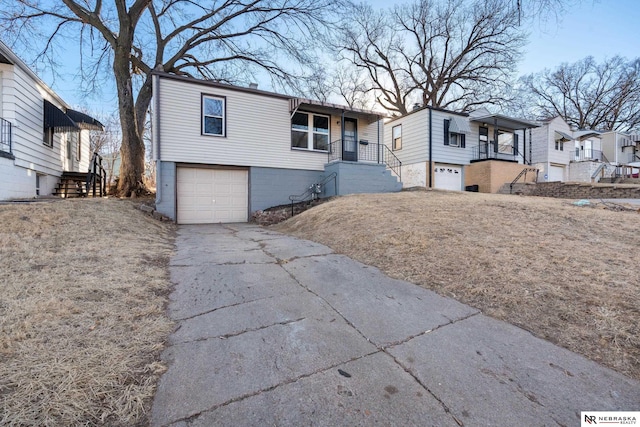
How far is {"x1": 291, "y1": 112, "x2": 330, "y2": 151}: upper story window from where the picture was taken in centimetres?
1202

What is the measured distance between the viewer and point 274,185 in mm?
11492

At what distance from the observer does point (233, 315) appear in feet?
9.07

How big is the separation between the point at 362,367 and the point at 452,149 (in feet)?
53.2

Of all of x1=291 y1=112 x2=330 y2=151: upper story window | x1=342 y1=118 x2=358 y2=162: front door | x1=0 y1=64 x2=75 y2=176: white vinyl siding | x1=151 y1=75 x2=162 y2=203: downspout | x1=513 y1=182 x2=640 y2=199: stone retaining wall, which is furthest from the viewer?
x1=342 y1=118 x2=358 y2=162: front door

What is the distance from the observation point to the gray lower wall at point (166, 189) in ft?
31.7

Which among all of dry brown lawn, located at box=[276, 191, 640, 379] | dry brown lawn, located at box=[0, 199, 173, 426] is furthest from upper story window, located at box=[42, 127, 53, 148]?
dry brown lawn, located at box=[276, 191, 640, 379]

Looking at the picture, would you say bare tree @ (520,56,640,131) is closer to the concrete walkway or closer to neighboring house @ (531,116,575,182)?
neighboring house @ (531,116,575,182)

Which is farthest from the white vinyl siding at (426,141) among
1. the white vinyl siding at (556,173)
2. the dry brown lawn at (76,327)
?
the dry brown lawn at (76,327)

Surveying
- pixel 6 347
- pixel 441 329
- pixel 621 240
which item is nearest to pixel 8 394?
pixel 6 347

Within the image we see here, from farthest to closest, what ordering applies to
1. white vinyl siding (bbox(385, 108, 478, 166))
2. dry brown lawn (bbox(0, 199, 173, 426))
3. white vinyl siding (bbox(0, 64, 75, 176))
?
white vinyl siding (bbox(385, 108, 478, 166))
white vinyl siding (bbox(0, 64, 75, 176))
dry brown lawn (bbox(0, 199, 173, 426))

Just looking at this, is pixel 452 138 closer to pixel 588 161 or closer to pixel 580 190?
pixel 580 190

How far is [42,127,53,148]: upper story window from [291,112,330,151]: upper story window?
894 cm

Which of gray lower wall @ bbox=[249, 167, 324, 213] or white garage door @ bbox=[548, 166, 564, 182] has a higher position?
white garage door @ bbox=[548, 166, 564, 182]

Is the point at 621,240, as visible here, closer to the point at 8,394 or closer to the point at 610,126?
the point at 8,394
